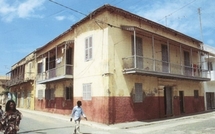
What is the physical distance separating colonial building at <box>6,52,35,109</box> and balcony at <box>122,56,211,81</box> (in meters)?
17.0

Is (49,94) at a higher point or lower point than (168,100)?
higher

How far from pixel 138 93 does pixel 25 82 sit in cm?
1948

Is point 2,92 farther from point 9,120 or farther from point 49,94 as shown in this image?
point 9,120

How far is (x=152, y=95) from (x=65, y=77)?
7028 mm

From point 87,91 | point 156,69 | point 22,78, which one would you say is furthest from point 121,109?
point 22,78

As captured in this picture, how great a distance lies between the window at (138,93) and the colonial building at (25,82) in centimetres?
1693

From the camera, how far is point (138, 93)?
53.4ft

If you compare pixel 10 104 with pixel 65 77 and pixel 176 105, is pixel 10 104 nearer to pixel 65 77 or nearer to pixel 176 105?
pixel 65 77

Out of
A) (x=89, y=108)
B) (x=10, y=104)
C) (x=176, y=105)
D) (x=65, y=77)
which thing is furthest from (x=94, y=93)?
(x=10, y=104)

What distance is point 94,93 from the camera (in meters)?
15.9

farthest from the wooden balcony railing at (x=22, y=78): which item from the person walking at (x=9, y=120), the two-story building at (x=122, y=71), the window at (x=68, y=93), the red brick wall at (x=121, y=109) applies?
the person walking at (x=9, y=120)

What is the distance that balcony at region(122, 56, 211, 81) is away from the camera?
49.6 feet

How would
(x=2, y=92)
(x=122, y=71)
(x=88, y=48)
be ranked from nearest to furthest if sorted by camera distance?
(x=122, y=71) → (x=88, y=48) → (x=2, y=92)

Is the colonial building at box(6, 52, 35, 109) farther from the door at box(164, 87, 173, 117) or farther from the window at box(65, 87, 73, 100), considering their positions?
the door at box(164, 87, 173, 117)
